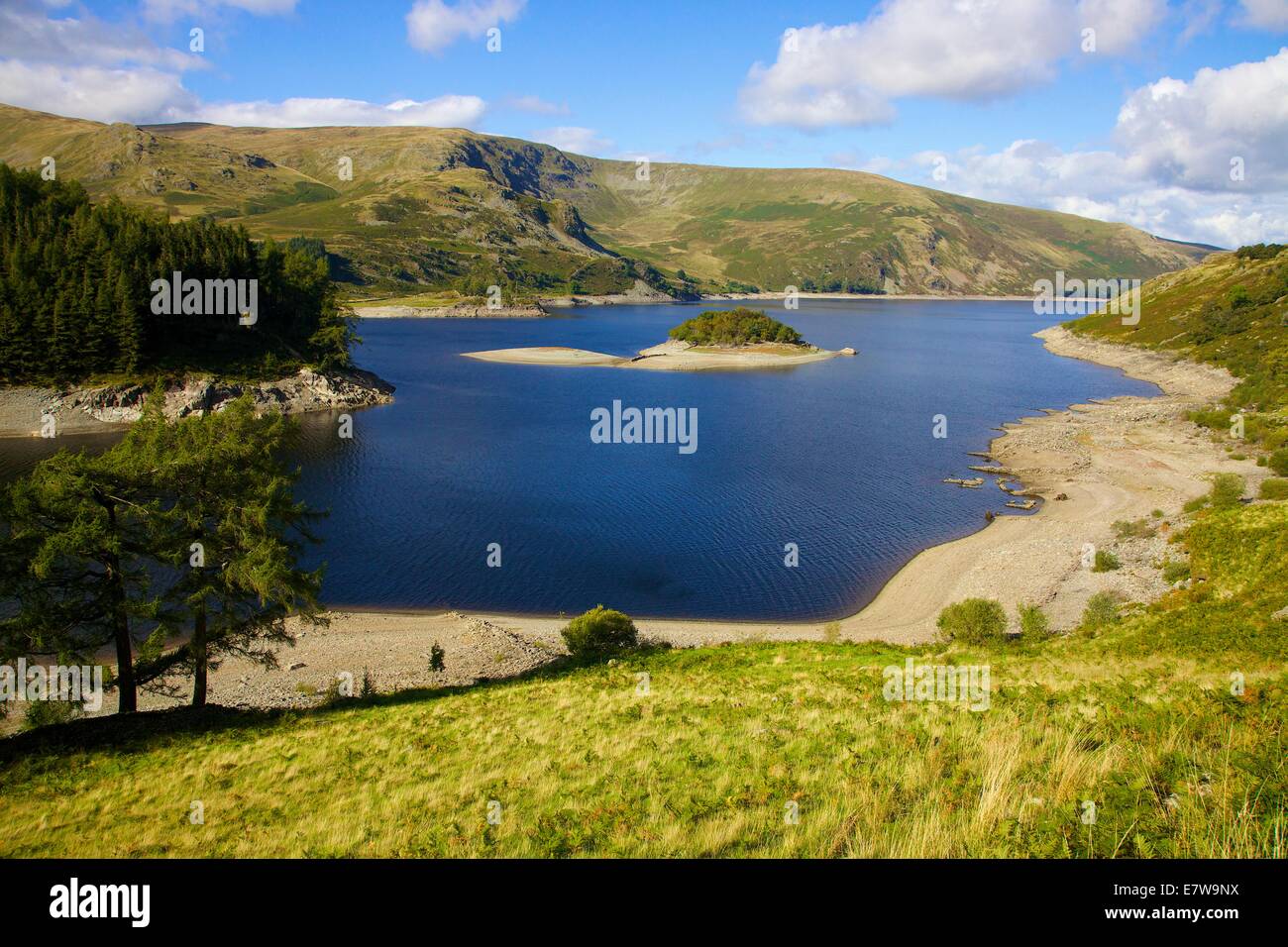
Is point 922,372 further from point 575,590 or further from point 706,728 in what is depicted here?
point 706,728

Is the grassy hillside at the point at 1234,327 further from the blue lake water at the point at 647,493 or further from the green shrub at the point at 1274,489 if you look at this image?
the green shrub at the point at 1274,489

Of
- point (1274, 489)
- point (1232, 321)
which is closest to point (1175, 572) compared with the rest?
point (1274, 489)

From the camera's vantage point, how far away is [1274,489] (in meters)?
52.7

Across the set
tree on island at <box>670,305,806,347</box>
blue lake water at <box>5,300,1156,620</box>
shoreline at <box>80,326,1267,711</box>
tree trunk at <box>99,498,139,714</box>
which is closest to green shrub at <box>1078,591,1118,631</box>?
shoreline at <box>80,326,1267,711</box>

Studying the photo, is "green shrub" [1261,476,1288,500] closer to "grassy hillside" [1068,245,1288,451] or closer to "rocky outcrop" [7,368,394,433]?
"grassy hillside" [1068,245,1288,451]

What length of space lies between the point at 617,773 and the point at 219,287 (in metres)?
116

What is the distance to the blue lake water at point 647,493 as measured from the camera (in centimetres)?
4822

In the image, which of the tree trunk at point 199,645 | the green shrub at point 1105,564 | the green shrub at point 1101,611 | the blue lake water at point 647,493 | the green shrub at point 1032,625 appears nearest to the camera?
the tree trunk at point 199,645

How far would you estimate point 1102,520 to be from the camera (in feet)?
186

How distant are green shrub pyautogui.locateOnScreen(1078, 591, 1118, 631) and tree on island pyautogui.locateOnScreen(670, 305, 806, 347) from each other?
138 metres

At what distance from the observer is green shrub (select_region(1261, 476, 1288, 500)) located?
169 ft

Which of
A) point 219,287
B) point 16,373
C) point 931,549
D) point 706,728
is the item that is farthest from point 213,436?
point 219,287

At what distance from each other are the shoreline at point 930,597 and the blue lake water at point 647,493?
2.64 m

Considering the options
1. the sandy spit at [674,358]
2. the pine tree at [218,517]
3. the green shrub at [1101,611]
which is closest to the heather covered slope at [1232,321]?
the green shrub at [1101,611]
